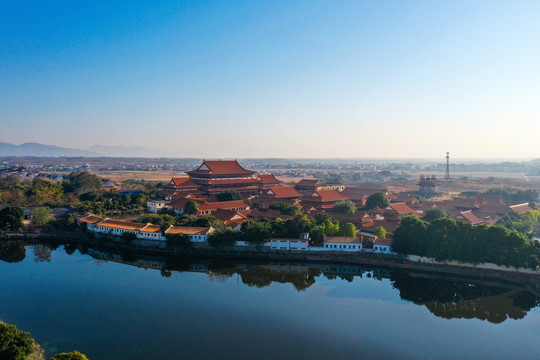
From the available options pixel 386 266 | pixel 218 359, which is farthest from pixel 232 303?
pixel 386 266

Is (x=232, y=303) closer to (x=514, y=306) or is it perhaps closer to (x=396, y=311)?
(x=396, y=311)

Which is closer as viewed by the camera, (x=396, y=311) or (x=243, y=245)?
(x=396, y=311)

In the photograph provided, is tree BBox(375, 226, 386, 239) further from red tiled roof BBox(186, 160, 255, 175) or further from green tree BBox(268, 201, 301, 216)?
red tiled roof BBox(186, 160, 255, 175)

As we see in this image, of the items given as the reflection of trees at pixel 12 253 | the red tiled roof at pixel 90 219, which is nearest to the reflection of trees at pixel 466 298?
the red tiled roof at pixel 90 219

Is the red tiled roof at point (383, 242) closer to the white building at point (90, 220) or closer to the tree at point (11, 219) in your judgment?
the white building at point (90, 220)

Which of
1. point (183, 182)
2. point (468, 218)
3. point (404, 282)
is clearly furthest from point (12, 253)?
point (468, 218)
